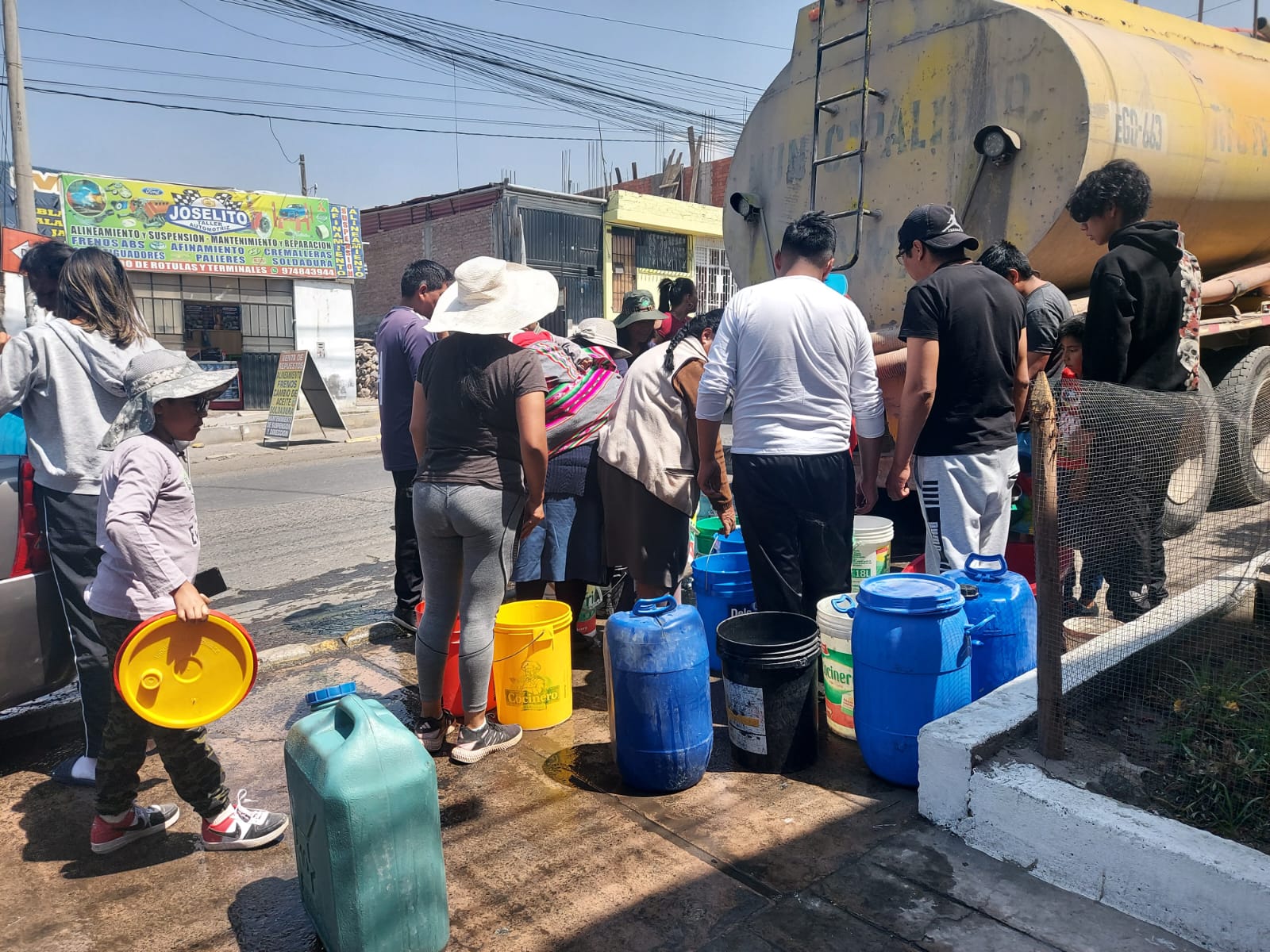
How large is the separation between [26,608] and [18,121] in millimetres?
11154

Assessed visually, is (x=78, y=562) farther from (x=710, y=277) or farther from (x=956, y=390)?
(x=710, y=277)

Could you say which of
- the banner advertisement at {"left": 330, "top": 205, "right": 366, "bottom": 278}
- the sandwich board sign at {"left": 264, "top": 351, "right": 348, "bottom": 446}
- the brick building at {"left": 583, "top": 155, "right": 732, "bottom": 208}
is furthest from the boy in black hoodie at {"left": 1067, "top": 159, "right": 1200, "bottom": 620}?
the brick building at {"left": 583, "top": 155, "right": 732, "bottom": 208}

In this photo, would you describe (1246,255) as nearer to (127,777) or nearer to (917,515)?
(917,515)

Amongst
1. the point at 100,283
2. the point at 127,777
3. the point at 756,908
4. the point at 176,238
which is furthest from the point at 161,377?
the point at 176,238

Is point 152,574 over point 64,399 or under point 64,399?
under

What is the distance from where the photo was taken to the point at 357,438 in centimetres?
1482

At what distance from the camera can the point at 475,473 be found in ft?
10.9

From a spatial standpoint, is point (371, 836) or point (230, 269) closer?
point (371, 836)

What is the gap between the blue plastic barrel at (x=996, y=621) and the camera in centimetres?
337

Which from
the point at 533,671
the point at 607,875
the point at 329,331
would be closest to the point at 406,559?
the point at 533,671

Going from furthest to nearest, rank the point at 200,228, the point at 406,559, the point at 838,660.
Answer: the point at 200,228 → the point at 406,559 → the point at 838,660

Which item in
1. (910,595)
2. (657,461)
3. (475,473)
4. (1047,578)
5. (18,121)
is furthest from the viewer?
(18,121)

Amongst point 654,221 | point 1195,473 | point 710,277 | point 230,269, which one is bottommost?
point 1195,473

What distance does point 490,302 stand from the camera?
339 cm
